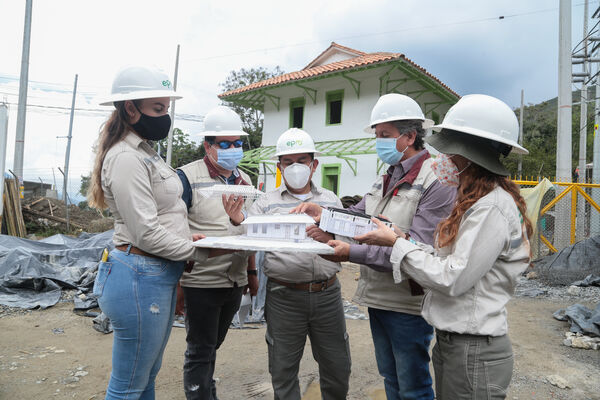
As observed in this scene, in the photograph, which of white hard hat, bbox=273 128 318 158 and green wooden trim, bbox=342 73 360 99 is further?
green wooden trim, bbox=342 73 360 99

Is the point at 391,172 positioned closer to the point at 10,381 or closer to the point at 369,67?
the point at 10,381

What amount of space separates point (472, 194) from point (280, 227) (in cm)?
105

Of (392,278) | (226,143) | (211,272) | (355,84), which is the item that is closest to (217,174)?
(226,143)

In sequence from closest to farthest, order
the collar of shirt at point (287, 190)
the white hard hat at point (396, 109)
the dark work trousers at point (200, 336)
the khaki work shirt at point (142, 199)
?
the khaki work shirt at point (142, 199)
the white hard hat at point (396, 109)
the dark work trousers at point (200, 336)
the collar of shirt at point (287, 190)

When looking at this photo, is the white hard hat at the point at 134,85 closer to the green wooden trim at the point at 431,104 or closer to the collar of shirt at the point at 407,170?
the collar of shirt at the point at 407,170

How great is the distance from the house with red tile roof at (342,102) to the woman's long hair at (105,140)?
35.4ft

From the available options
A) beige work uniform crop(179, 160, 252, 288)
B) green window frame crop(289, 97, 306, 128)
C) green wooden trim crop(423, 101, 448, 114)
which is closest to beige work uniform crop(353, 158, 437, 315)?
beige work uniform crop(179, 160, 252, 288)

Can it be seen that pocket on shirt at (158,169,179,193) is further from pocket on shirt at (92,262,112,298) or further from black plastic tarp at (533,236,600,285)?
black plastic tarp at (533,236,600,285)

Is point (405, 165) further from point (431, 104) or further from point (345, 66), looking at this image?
point (431, 104)

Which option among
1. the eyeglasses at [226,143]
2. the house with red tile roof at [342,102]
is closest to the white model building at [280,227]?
the eyeglasses at [226,143]

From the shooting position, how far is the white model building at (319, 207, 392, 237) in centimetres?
187

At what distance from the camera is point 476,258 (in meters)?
1.47

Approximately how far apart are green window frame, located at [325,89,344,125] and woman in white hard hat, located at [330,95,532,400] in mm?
13862

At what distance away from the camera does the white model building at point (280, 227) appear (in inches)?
83.6
